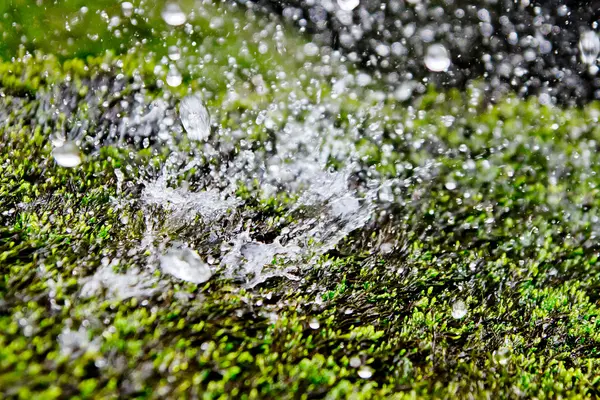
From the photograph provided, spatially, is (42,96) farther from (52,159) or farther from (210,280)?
(210,280)

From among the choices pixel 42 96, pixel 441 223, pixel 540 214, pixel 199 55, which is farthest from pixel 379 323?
pixel 42 96

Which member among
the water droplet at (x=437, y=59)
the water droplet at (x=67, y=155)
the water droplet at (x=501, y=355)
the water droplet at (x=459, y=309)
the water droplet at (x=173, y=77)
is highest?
the water droplet at (x=173, y=77)

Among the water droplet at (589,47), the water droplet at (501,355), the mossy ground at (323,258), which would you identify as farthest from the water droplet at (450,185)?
the water droplet at (589,47)

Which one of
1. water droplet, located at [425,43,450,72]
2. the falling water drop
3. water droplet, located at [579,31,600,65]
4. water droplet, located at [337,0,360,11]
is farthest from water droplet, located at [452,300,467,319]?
water droplet, located at [337,0,360,11]

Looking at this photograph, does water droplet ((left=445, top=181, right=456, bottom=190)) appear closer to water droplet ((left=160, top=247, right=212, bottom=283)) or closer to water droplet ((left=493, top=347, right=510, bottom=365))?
water droplet ((left=493, top=347, right=510, bottom=365))

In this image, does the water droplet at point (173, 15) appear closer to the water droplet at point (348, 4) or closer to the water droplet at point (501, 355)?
the water droplet at point (348, 4)

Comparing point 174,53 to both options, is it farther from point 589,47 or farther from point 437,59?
point 589,47
